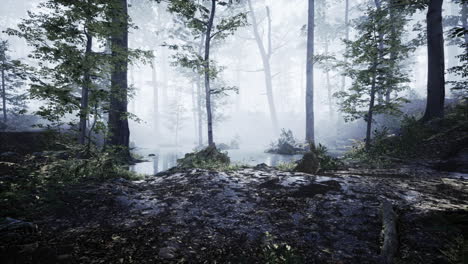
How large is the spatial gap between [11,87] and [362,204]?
1122 inches

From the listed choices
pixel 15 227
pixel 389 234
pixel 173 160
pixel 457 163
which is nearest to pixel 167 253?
pixel 15 227

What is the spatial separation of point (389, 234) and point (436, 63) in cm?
1041

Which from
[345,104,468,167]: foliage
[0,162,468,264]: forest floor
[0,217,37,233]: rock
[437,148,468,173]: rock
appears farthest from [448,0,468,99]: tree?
[0,217,37,233]: rock

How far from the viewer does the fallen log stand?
2.60 m

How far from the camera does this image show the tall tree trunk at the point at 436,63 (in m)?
9.62

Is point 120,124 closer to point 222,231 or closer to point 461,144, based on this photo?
point 222,231

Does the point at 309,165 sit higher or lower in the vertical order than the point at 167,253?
higher

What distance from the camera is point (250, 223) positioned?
11.8 feet

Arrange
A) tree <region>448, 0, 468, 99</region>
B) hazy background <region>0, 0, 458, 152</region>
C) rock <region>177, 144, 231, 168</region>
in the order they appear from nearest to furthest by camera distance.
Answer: tree <region>448, 0, 468, 99</region>, rock <region>177, 144, 231, 168</region>, hazy background <region>0, 0, 458, 152</region>

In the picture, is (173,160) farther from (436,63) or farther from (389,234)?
(436,63)

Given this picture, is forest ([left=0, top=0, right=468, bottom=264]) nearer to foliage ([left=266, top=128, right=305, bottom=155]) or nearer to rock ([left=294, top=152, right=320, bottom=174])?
rock ([left=294, top=152, right=320, bottom=174])

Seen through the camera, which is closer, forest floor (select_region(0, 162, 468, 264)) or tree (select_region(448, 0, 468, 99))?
forest floor (select_region(0, 162, 468, 264))

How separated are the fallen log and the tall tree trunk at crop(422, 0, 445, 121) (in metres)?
9.04

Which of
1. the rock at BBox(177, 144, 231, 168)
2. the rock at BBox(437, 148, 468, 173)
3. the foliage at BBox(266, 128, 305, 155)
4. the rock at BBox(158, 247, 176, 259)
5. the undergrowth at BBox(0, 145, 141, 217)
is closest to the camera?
the rock at BBox(158, 247, 176, 259)
